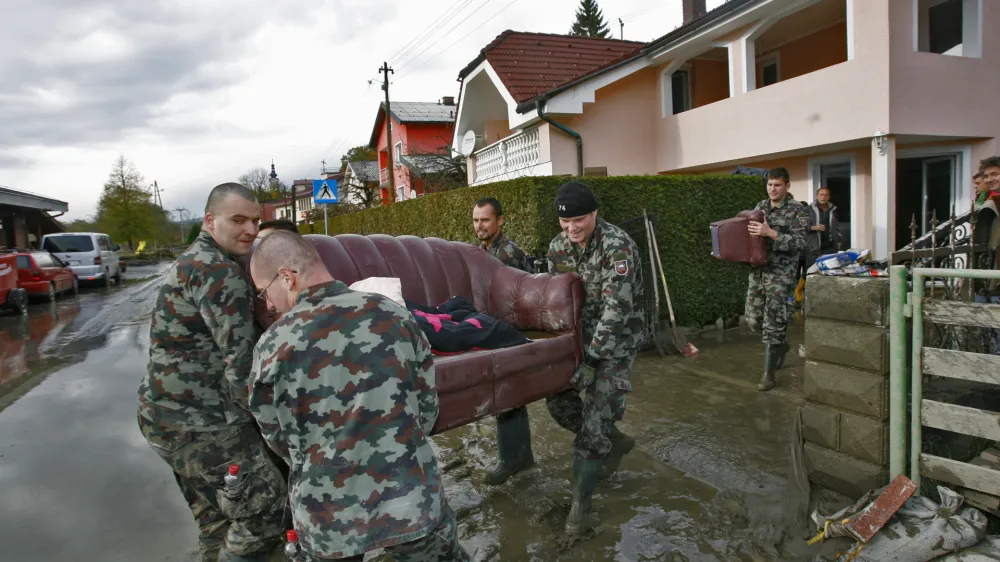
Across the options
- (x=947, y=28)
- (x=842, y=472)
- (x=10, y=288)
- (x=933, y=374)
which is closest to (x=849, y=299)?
(x=933, y=374)

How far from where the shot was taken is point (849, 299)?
132 inches

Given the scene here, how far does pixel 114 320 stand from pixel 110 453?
9.14 metres

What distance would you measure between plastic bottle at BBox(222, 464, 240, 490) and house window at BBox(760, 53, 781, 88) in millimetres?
14445


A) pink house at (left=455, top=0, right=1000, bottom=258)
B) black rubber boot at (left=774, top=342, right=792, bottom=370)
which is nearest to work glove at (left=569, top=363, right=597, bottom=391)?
black rubber boot at (left=774, top=342, right=792, bottom=370)

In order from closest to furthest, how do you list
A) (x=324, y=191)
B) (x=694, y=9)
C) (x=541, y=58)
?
(x=324, y=191) < (x=541, y=58) < (x=694, y=9)

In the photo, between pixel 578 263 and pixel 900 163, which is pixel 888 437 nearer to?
pixel 578 263

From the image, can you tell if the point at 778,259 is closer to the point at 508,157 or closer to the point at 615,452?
the point at 615,452

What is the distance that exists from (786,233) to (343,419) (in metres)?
5.16

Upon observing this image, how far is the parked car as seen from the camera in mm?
13109

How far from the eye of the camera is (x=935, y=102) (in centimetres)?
978

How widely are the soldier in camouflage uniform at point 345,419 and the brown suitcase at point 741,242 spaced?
463 centimetres

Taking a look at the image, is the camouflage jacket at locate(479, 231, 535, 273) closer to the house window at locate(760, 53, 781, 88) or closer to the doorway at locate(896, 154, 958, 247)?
the doorway at locate(896, 154, 958, 247)

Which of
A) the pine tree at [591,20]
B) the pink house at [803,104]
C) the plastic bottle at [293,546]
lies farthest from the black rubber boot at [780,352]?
the pine tree at [591,20]

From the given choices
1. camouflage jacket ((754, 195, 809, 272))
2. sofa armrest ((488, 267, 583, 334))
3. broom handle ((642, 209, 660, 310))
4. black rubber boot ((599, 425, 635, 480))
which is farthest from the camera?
broom handle ((642, 209, 660, 310))
